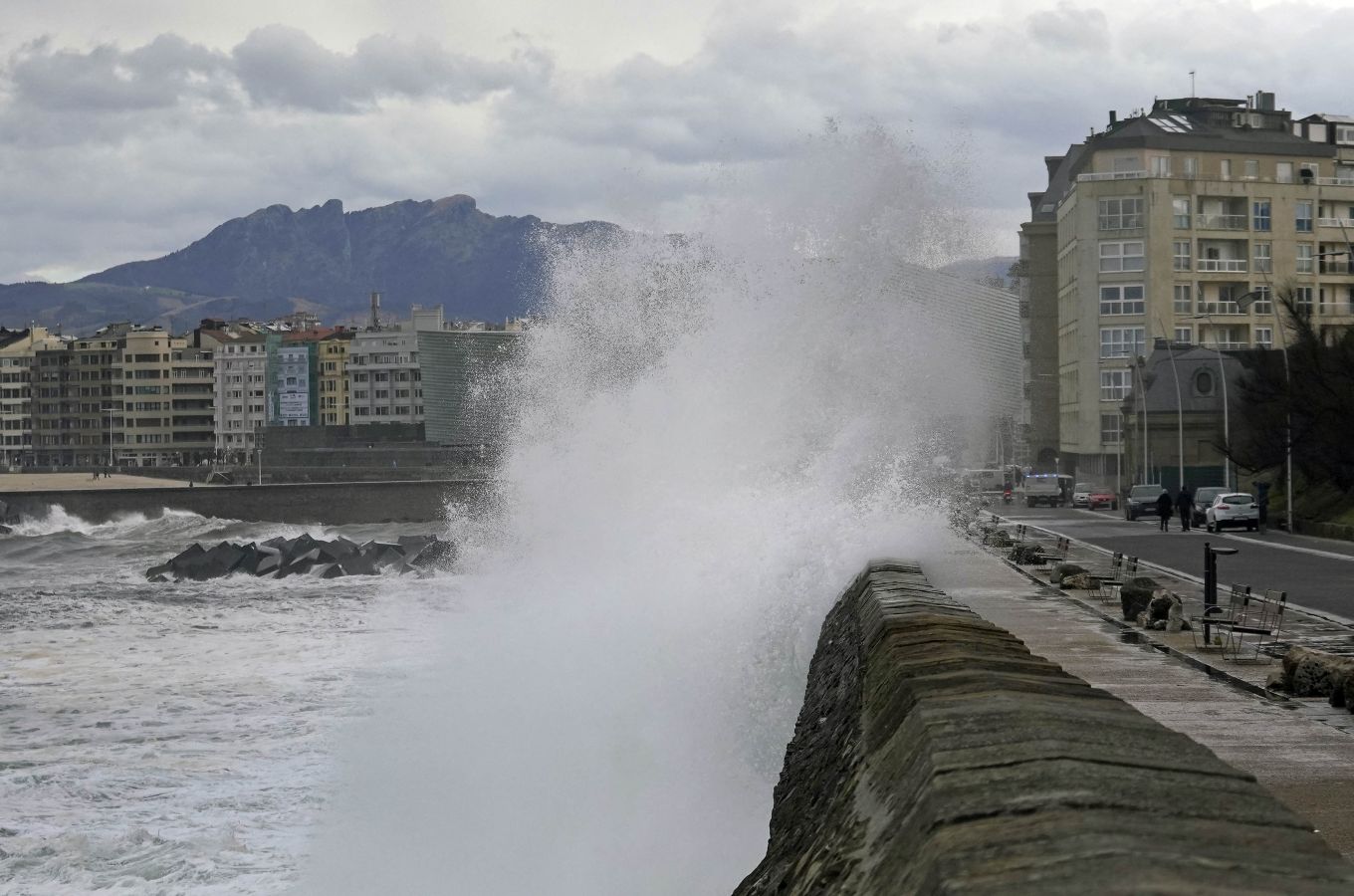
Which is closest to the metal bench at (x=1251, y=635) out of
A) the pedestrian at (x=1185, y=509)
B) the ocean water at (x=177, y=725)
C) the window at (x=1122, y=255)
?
the ocean water at (x=177, y=725)

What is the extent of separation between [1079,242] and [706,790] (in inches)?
2838

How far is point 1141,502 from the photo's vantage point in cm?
5422

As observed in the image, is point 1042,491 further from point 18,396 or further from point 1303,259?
point 18,396

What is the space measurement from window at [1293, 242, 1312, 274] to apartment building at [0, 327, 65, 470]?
5961 inches

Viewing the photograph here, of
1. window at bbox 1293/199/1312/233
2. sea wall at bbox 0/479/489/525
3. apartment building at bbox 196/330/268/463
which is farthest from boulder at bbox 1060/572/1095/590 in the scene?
apartment building at bbox 196/330/268/463

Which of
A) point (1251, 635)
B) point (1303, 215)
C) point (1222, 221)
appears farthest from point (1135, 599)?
point (1303, 215)

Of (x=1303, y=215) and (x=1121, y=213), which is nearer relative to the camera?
(x=1121, y=213)

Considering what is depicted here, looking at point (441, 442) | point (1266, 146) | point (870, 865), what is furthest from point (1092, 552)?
point (441, 442)

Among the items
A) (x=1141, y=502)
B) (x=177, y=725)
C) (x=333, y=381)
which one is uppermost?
(x=333, y=381)

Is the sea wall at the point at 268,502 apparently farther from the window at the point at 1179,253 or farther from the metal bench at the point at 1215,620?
the metal bench at the point at 1215,620

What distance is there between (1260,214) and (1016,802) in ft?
273

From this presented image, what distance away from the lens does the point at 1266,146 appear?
8238 centimetres

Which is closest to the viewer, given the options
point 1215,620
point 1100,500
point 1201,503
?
point 1215,620

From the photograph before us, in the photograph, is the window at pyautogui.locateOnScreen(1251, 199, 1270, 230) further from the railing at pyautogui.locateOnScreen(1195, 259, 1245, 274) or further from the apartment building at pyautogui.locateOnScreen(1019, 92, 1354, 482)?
the railing at pyautogui.locateOnScreen(1195, 259, 1245, 274)
